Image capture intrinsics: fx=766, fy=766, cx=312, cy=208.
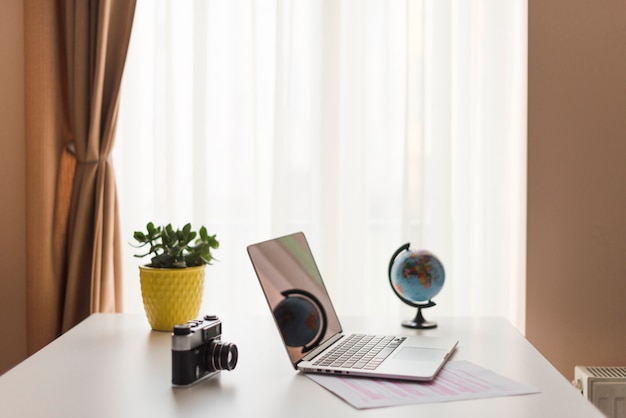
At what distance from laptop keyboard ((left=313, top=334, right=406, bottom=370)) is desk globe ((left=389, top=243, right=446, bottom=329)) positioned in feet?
0.62

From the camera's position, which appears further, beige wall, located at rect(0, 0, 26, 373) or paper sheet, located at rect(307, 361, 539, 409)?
beige wall, located at rect(0, 0, 26, 373)

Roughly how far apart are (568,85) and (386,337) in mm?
1172

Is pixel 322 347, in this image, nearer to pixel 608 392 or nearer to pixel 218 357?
pixel 218 357

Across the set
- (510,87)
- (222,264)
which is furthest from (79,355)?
(510,87)

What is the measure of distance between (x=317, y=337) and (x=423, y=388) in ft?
1.03

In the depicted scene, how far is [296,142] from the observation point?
99.3 inches

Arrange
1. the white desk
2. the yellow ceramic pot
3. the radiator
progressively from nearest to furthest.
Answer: the white desk
the yellow ceramic pot
the radiator

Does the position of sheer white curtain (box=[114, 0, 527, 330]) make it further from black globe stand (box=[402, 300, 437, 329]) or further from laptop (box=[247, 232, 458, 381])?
laptop (box=[247, 232, 458, 381])

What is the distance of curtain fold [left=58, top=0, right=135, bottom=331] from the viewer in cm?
242

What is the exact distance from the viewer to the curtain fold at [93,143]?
242 cm

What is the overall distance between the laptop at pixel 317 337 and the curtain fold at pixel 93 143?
0.95 metres

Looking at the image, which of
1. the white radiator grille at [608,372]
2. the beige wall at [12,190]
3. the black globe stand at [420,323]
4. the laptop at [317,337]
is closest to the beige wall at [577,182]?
the white radiator grille at [608,372]

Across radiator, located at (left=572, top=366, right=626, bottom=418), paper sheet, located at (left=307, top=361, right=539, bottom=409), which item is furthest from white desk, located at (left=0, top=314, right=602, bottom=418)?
radiator, located at (left=572, top=366, right=626, bottom=418)

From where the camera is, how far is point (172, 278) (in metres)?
1.78
